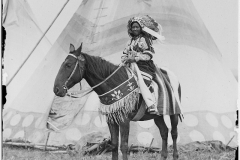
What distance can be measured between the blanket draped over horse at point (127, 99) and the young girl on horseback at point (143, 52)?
0.07 meters

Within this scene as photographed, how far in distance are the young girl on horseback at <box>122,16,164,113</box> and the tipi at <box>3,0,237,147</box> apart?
0.58 feet

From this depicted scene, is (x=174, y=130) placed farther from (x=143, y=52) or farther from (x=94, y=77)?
(x=94, y=77)

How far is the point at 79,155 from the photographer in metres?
3.98

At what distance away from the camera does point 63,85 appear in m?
3.64

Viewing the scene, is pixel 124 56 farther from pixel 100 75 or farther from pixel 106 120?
pixel 106 120

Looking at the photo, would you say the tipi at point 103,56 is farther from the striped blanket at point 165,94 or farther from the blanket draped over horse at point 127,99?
the blanket draped over horse at point 127,99

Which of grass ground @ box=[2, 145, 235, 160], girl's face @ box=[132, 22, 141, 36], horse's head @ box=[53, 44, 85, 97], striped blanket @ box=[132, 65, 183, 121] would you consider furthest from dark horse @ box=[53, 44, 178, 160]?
girl's face @ box=[132, 22, 141, 36]

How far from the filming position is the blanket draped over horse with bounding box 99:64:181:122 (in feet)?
12.0

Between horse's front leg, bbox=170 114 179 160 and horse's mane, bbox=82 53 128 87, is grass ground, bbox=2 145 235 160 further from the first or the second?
horse's mane, bbox=82 53 128 87

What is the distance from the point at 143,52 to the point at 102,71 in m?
0.43

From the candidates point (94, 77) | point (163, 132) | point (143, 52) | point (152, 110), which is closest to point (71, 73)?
point (94, 77)

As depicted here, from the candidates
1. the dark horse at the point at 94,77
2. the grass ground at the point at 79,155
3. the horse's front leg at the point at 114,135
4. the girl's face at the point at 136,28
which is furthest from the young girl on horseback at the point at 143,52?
the grass ground at the point at 79,155

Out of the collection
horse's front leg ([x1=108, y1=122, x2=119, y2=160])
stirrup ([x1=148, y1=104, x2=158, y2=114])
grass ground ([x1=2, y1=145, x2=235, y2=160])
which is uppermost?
stirrup ([x1=148, y1=104, x2=158, y2=114])

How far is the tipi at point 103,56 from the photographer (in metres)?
4.02
